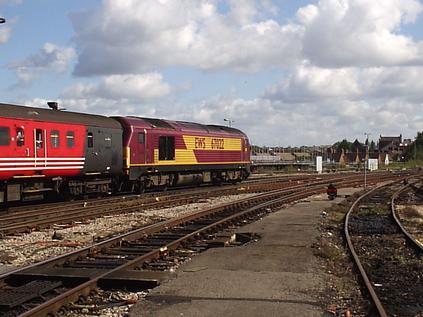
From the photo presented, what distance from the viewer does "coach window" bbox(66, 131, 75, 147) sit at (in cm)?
2208

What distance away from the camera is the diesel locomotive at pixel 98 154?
19.5 m

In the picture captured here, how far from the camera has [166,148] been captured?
98.3 ft

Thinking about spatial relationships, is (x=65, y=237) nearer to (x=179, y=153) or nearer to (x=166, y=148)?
(x=166, y=148)

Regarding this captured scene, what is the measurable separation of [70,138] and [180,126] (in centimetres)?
1097

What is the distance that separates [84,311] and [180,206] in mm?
15170

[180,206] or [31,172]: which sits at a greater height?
[31,172]

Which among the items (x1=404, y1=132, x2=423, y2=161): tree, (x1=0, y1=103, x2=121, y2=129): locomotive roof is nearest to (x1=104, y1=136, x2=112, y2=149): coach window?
(x1=0, y1=103, x2=121, y2=129): locomotive roof

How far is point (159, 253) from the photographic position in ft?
36.2

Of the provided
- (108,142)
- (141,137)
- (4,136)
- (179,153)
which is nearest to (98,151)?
(108,142)

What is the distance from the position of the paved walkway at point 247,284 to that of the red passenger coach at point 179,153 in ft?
49.6

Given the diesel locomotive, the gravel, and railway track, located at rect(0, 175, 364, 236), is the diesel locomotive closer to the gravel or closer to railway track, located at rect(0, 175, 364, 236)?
railway track, located at rect(0, 175, 364, 236)

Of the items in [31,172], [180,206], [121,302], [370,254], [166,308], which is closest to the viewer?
[166,308]

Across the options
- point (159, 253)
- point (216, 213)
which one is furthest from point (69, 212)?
point (159, 253)

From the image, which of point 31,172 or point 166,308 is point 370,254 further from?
point 31,172
